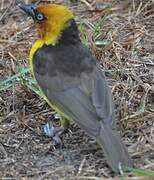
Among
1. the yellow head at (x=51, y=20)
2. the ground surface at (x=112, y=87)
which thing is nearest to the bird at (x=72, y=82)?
the yellow head at (x=51, y=20)

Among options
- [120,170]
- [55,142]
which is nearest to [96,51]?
[55,142]

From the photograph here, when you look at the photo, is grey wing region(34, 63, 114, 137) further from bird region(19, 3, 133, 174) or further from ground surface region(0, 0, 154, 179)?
ground surface region(0, 0, 154, 179)

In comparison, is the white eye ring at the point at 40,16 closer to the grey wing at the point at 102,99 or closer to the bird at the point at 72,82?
the bird at the point at 72,82

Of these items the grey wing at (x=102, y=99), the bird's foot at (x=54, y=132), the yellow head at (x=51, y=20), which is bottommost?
the bird's foot at (x=54, y=132)

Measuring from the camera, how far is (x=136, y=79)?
6.48 metres

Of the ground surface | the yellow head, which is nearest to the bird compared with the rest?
the yellow head

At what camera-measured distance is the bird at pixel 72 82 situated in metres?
5.18

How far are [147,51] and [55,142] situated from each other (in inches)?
76.8

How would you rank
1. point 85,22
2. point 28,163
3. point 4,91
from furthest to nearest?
1. point 85,22
2. point 4,91
3. point 28,163

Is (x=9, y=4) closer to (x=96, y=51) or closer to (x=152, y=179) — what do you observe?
(x=96, y=51)

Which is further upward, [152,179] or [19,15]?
[19,15]

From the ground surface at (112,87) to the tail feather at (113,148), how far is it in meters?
0.10

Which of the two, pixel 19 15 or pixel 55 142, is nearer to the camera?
pixel 55 142

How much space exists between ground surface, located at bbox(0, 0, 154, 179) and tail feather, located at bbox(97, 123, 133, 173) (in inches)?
4.1
